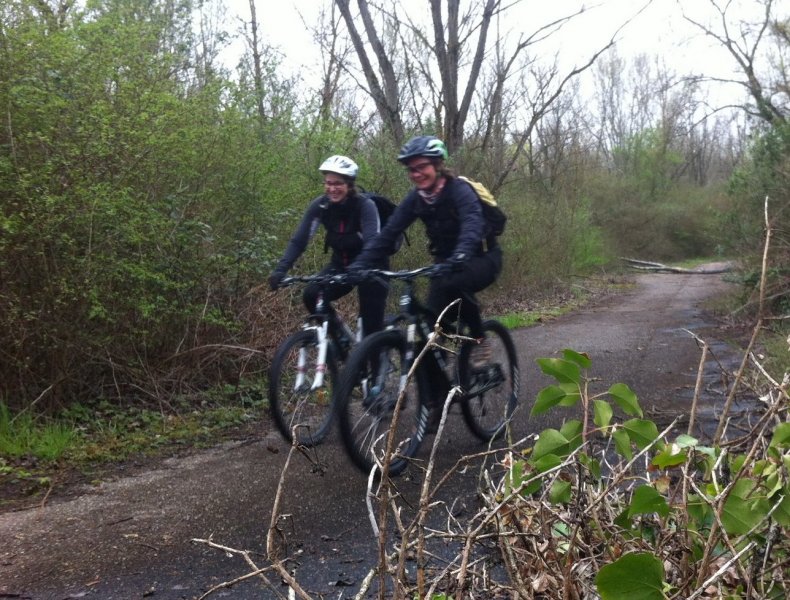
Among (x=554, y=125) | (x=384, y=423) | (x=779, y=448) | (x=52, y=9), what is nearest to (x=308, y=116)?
(x=52, y=9)

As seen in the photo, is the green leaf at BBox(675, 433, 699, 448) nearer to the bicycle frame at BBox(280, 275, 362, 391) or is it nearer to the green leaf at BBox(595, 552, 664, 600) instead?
the green leaf at BBox(595, 552, 664, 600)

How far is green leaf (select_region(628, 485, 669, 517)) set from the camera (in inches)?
83.9

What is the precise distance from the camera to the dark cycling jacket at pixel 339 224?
5.95 metres

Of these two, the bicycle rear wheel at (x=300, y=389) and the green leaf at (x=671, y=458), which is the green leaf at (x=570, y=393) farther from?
the bicycle rear wheel at (x=300, y=389)

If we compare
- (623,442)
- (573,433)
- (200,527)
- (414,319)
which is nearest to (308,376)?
(414,319)

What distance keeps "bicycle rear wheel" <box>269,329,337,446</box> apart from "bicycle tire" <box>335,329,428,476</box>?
0.45 m

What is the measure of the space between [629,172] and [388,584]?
4268 cm

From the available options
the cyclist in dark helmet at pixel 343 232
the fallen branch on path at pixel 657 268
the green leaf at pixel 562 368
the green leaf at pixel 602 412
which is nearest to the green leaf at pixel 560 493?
the green leaf at pixel 602 412

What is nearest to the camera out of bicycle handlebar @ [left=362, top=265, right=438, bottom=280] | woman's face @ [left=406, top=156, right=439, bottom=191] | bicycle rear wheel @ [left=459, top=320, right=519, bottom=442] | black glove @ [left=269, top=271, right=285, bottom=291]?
bicycle handlebar @ [left=362, top=265, right=438, bottom=280]

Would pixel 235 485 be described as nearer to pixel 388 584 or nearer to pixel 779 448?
A: pixel 388 584

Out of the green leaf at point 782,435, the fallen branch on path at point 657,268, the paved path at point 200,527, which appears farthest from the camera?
the fallen branch on path at point 657,268

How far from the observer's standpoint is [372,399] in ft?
15.8

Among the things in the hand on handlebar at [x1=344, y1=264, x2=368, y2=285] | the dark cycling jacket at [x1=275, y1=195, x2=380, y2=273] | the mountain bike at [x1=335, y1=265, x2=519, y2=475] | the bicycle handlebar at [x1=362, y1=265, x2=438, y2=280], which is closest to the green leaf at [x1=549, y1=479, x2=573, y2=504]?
the mountain bike at [x1=335, y1=265, x2=519, y2=475]

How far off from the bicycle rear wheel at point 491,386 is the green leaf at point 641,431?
9.58ft
